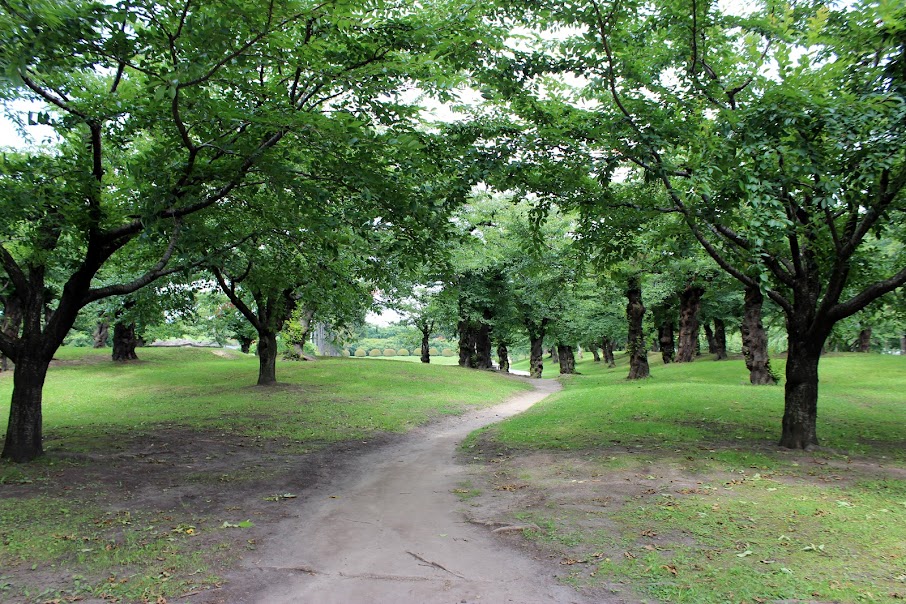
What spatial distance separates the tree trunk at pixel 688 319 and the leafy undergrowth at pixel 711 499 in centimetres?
1547

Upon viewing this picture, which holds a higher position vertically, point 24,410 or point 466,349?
point 466,349

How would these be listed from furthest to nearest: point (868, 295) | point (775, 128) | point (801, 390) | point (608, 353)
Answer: point (608, 353) → point (801, 390) → point (868, 295) → point (775, 128)

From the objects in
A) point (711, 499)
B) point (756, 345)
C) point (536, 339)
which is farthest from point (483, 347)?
point (711, 499)

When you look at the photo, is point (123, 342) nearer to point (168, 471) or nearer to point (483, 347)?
point (483, 347)

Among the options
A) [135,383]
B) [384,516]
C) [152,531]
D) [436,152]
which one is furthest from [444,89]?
[135,383]

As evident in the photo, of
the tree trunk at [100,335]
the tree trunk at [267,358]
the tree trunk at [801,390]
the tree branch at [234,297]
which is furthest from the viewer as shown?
the tree trunk at [100,335]

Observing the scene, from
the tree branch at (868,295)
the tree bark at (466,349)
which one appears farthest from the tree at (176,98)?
the tree bark at (466,349)

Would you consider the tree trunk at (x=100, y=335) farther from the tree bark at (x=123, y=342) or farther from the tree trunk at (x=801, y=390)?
the tree trunk at (x=801, y=390)

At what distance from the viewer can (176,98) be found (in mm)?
6289

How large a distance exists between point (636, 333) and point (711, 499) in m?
18.4

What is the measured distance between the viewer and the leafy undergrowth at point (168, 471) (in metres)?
4.92

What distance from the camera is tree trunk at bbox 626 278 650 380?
24422mm

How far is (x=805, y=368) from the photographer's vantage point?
9.48 m

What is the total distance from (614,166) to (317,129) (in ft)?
15.9
